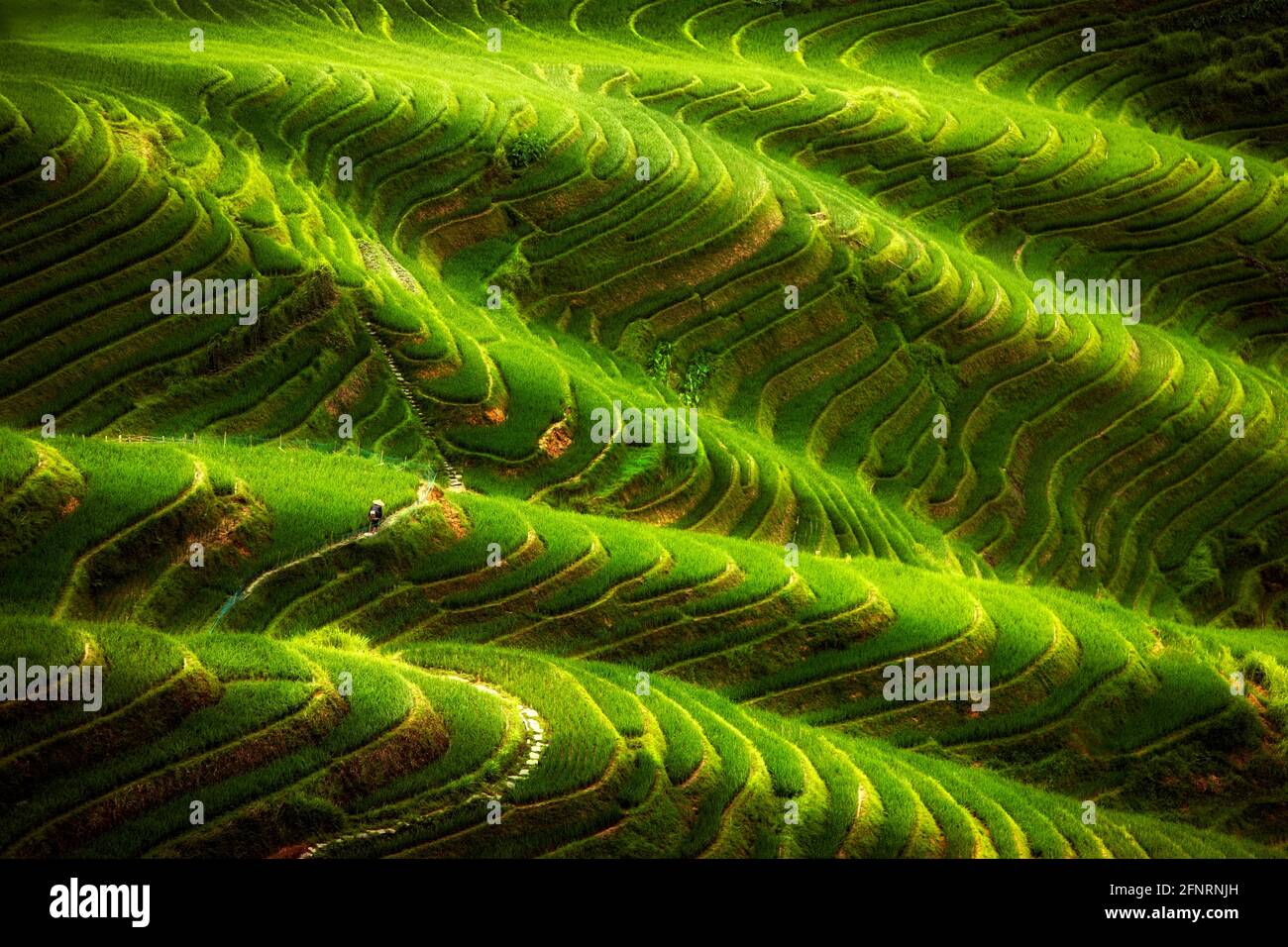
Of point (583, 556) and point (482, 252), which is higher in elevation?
point (482, 252)

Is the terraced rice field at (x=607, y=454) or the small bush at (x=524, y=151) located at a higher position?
the small bush at (x=524, y=151)

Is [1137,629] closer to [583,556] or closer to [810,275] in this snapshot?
[583,556]

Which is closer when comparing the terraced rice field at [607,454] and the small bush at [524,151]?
the terraced rice field at [607,454]

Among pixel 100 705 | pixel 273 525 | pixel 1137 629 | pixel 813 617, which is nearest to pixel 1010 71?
pixel 1137 629

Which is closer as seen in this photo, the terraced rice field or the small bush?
the terraced rice field

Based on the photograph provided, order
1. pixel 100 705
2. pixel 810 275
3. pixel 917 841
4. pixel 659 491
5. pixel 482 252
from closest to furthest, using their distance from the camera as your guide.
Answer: pixel 100 705, pixel 917 841, pixel 659 491, pixel 482 252, pixel 810 275

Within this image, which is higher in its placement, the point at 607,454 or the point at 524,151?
the point at 524,151

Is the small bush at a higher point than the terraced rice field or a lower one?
higher

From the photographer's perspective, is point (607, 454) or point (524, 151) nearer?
point (607, 454)
